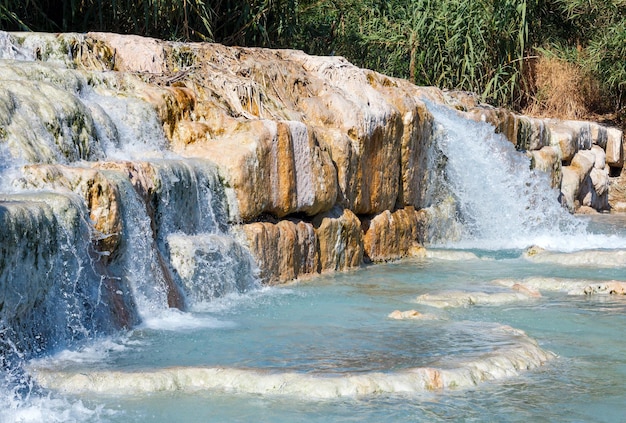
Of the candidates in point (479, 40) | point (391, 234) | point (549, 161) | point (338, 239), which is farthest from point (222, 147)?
point (479, 40)

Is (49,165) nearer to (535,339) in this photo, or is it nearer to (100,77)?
(100,77)

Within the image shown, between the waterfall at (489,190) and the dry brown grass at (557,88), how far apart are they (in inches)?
186

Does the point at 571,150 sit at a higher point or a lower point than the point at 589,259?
higher

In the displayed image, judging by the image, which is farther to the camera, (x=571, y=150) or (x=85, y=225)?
(x=571, y=150)

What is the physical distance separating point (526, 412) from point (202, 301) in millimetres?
3315

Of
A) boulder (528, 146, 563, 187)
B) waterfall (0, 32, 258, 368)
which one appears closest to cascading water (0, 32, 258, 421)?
waterfall (0, 32, 258, 368)

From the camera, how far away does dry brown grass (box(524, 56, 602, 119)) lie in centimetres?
1798

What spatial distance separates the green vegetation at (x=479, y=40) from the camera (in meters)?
16.7

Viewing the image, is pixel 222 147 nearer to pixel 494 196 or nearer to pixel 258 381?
pixel 258 381

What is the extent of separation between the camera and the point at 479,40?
1675 centimetres

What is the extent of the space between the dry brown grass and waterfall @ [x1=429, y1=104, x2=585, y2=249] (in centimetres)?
472

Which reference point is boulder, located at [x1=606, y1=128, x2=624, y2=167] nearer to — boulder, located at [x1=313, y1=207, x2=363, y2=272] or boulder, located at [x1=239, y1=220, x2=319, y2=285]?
boulder, located at [x1=313, y1=207, x2=363, y2=272]

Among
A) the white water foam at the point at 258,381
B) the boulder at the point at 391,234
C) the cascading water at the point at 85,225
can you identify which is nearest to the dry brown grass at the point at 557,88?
the boulder at the point at 391,234

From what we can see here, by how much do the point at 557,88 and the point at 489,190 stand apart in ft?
19.8
